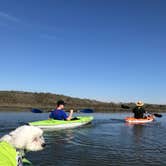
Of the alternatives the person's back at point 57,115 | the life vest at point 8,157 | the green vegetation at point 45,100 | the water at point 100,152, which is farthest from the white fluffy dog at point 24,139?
the green vegetation at point 45,100

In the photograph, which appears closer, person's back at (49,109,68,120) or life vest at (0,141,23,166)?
life vest at (0,141,23,166)

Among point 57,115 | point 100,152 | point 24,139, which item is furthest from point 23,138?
point 57,115

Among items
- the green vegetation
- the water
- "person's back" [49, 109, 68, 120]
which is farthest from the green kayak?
the green vegetation

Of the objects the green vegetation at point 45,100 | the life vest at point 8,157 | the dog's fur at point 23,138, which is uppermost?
the green vegetation at point 45,100

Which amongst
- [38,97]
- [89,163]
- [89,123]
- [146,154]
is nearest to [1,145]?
[89,163]

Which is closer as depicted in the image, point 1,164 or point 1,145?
point 1,164

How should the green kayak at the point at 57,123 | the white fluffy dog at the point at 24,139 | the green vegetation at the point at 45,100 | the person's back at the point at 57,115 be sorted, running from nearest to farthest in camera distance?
the white fluffy dog at the point at 24,139 → the green kayak at the point at 57,123 → the person's back at the point at 57,115 → the green vegetation at the point at 45,100

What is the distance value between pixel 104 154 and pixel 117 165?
1781mm

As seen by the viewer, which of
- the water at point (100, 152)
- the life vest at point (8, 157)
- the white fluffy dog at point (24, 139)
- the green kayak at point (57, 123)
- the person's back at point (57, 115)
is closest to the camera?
the life vest at point (8, 157)

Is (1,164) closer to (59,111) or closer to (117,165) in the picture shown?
(117,165)

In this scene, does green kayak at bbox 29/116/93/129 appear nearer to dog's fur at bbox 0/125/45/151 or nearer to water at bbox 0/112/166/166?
water at bbox 0/112/166/166

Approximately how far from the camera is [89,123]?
82.2 ft

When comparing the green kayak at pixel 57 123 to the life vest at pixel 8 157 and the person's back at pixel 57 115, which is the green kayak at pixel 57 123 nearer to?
the person's back at pixel 57 115

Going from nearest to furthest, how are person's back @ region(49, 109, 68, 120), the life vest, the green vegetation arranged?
the life vest, person's back @ region(49, 109, 68, 120), the green vegetation
